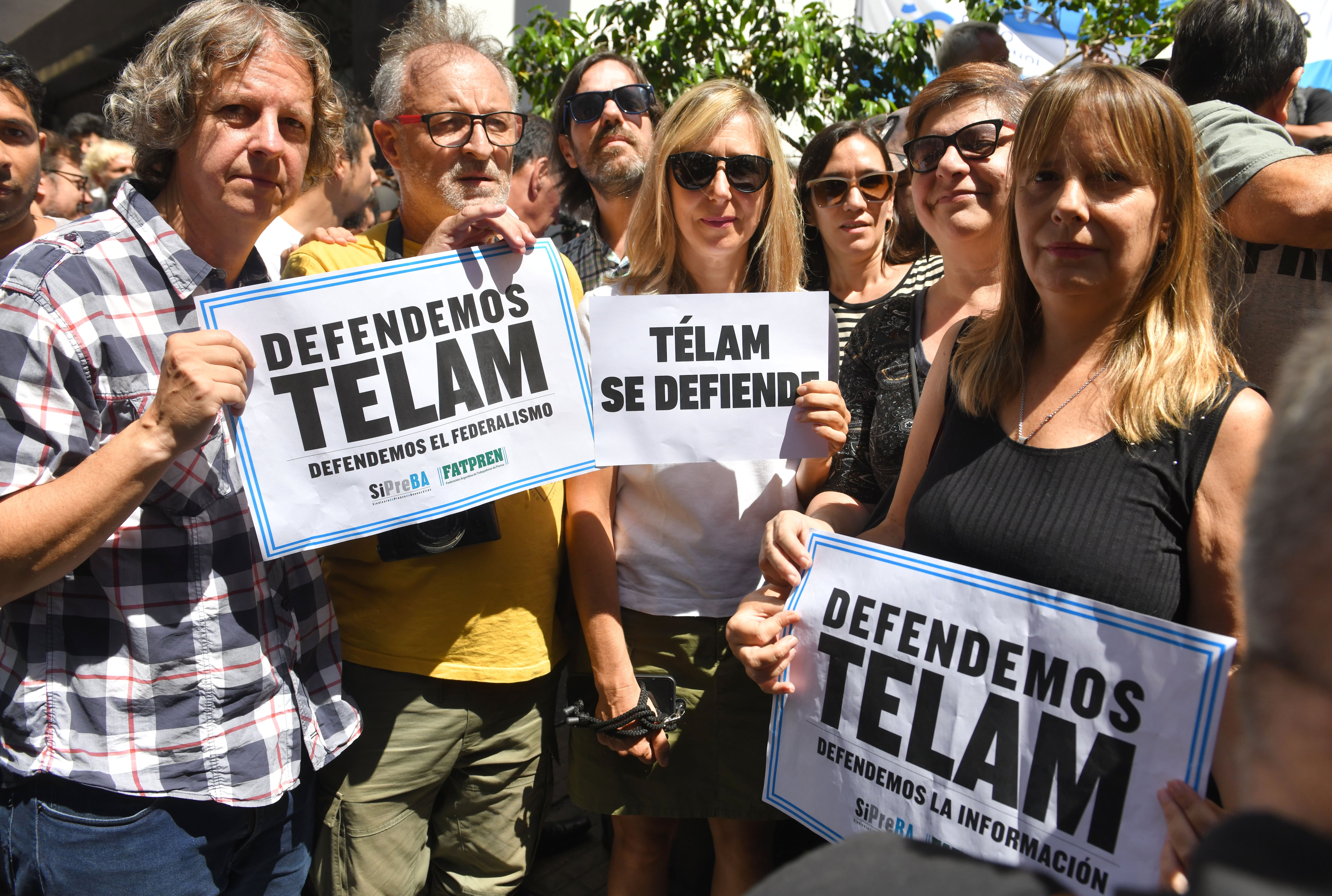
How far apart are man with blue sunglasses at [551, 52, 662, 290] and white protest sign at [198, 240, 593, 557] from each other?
1612 millimetres

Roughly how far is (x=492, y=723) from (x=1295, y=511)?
7.12 ft

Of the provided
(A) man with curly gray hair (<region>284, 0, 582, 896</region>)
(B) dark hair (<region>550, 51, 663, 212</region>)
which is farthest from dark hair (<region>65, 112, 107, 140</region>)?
(A) man with curly gray hair (<region>284, 0, 582, 896</region>)

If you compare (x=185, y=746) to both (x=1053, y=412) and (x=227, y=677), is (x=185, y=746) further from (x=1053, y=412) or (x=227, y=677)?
(x=1053, y=412)

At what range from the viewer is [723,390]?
7.54 feet

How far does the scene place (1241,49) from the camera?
102 inches

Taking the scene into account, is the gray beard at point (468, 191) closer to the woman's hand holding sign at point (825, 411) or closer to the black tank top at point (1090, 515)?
the woman's hand holding sign at point (825, 411)

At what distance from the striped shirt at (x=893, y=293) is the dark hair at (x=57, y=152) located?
18.7 ft

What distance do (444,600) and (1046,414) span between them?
156cm

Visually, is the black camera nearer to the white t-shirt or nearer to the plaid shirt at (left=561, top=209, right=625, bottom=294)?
the white t-shirt

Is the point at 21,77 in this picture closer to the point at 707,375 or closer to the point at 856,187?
the point at 707,375

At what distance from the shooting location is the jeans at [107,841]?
175 centimetres

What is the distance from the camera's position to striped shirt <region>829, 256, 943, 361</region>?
2.97 metres

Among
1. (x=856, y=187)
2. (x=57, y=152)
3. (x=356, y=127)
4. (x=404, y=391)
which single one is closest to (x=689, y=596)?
(x=404, y=391)

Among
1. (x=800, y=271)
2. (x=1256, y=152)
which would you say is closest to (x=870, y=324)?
(x=800, y=271)
